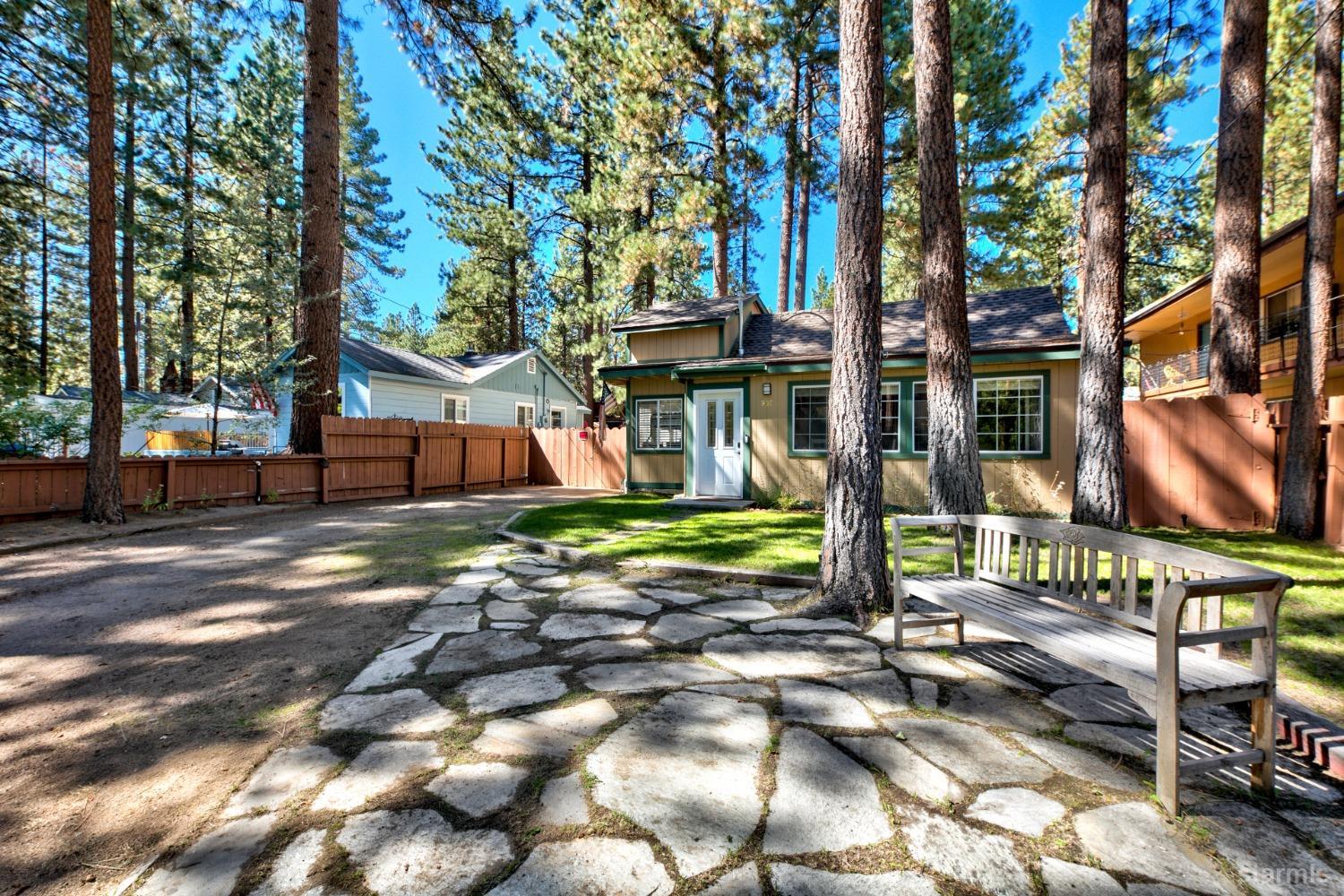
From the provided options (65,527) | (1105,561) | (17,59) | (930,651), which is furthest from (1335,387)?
(17,59)

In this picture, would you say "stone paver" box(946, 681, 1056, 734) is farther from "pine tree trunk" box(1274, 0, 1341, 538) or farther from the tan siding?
the tan siding

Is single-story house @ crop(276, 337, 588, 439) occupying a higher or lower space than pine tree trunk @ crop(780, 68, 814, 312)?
lower

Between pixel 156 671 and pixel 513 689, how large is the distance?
212 cm

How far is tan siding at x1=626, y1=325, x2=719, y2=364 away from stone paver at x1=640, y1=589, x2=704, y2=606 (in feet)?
30.0

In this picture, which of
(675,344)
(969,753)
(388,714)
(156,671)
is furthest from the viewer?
(675,344)

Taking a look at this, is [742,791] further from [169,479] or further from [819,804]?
[169,479]

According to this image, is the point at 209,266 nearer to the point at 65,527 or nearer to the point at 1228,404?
the point at 65,527

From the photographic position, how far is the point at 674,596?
458 centimetres

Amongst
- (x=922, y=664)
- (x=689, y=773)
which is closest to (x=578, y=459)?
(x=922, y=664)

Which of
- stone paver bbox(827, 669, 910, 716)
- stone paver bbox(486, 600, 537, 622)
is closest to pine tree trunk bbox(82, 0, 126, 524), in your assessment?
stone paver bbox(486, 600, 537, 622)

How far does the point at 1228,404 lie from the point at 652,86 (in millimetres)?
14187

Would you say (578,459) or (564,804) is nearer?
(564,804)

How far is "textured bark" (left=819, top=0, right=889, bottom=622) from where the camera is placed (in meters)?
3.99

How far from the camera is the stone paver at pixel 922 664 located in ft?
10.0
